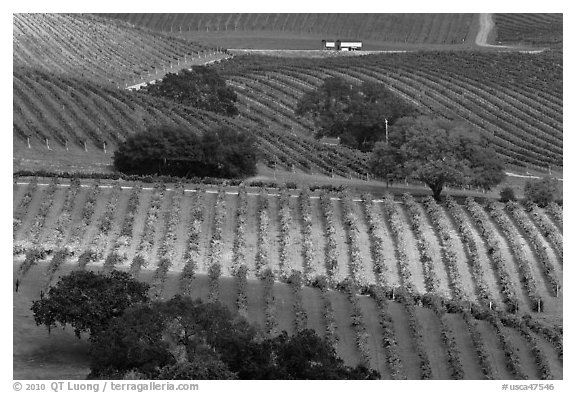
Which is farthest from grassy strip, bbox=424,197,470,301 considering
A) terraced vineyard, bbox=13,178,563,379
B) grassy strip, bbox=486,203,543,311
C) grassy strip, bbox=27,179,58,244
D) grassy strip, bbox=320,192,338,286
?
grassy strip, bbox=27,179,58,244

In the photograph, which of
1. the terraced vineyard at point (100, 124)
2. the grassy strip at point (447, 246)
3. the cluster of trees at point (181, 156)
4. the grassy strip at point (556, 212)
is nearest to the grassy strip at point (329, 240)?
the grassy strip at point (447, 246)

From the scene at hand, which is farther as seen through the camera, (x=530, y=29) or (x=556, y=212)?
(x=530, y=29)

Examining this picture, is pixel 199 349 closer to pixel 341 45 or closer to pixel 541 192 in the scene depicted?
pixel 541 192

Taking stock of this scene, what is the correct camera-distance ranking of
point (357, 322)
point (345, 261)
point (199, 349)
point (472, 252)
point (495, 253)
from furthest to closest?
point (472, 252) < point (495, 253) < point (345, 261) < point (357, 322) < point (199, 349)

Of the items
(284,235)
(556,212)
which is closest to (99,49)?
(556,212)

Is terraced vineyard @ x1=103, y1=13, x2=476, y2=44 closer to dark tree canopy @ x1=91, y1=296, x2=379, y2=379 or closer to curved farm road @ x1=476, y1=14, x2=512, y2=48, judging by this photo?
curved farm road @ x1=476, y1=14, x2=512, y2=48

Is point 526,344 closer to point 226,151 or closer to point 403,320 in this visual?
point 403,320
